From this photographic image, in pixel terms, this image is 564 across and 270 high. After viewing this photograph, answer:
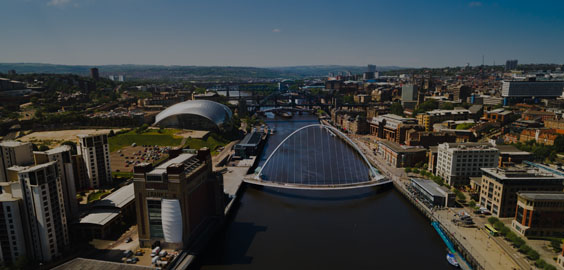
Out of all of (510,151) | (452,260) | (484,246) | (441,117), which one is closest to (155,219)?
(452,260)

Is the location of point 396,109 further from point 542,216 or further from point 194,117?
point 542,216

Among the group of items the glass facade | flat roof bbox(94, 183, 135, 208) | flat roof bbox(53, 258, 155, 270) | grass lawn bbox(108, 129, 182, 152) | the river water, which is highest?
the glass facade

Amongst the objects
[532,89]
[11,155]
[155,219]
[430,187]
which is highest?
[532,89]

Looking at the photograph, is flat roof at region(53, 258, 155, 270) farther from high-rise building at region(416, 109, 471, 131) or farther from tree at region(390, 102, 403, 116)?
tree at region(390, 102, 403, 116)

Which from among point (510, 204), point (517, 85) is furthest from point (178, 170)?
point (517, 85)

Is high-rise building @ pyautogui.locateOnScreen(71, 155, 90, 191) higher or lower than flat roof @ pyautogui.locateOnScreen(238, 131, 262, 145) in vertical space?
higher

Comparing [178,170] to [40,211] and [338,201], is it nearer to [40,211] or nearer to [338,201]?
[40,211]

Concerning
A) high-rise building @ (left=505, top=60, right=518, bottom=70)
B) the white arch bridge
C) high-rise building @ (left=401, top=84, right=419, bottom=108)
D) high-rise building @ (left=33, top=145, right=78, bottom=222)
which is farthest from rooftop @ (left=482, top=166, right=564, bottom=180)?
high-rise building @ (left=505, top=60, right=518, bottom=70)
